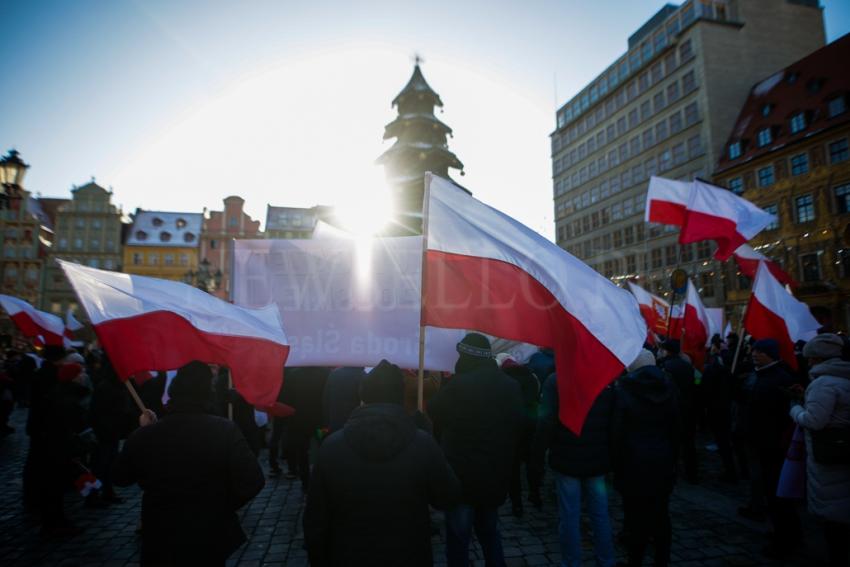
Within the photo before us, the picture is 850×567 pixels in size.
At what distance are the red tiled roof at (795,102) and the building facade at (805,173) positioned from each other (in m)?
0.07

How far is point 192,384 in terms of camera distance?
10.8 feet

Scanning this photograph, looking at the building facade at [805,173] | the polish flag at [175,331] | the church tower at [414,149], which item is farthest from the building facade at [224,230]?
the polish flag at [175,331]

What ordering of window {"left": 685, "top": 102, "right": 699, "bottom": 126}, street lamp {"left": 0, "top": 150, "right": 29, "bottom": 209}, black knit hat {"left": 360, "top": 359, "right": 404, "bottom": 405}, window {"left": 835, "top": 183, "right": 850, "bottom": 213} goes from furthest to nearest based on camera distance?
window {"left": 685, "top": 102, "right": 699, "bottom": 126}
window {"left": 835, "top": 183, "right": 850, "bottom": 213}
street lamp {"left": 0, "top": 150, "right": 29, "bottom": 209}
black knit hat {"left": 360, "top": 359, "right": 404, "bottom": 405}

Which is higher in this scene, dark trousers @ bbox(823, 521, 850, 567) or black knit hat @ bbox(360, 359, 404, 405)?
black knit hat @ bbox(360, 359, 404, 405)

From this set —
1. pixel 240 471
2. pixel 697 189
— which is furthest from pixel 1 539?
pixel 697 189

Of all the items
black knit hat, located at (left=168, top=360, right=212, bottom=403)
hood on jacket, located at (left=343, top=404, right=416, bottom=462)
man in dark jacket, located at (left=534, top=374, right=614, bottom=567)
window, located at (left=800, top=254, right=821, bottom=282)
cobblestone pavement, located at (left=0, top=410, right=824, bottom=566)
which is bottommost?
cobblestone pavement, located at (left=0, top=410, right=824, bottom=566)

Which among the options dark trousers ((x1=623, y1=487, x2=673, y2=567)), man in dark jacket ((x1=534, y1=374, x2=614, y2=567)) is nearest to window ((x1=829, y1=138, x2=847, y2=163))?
dark trousers ((x1=623, y1=487, x2=673, y2=567))

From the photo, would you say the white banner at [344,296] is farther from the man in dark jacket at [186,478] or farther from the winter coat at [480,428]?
the man in dark jacket at [186,478]

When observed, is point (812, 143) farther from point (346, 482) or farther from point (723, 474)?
point (346, 482)

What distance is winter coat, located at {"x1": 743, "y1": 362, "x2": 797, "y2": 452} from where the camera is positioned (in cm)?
513

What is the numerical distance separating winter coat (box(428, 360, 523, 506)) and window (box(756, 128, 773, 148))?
44.3m

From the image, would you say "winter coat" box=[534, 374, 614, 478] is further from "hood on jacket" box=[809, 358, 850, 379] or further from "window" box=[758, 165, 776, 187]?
"window" box=[758, 165, 776, 187]

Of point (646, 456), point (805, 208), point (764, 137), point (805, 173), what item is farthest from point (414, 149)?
point (764, 137)

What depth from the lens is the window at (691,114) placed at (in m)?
44.7
